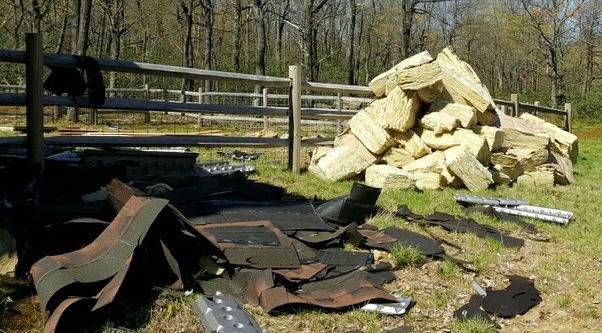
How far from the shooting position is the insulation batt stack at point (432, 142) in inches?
319

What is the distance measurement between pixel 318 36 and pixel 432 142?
43131 millimetres

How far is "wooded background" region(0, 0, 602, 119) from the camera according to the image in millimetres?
27594

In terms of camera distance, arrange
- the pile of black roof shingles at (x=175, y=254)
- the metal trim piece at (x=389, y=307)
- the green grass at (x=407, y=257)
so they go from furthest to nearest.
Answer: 1. the green grass at (x=407, y=257)
2. the metal trim piece at (x=389, y=307)
3. the pile of black roof shingles at (x=175, y=254)

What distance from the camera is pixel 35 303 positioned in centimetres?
320

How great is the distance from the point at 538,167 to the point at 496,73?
5690 centimetres

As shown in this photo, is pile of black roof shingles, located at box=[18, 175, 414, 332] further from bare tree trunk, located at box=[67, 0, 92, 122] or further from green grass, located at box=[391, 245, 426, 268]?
bare tree trunk, located at box=[67, 0, 92, 122]

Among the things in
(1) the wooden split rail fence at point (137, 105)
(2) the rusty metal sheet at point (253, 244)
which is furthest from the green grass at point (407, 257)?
(1) the wooden split rail fence at point (137, 105)

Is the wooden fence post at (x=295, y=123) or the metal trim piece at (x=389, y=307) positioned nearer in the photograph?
the metal trim piece at (x=389, y=307)

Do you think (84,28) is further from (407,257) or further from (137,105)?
(407,257)

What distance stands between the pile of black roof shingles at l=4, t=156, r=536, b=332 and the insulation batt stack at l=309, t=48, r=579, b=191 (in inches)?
133

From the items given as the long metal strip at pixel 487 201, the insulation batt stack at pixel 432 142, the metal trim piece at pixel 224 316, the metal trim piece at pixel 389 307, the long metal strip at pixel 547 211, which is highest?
the insulation batt stack at pixel 432 142

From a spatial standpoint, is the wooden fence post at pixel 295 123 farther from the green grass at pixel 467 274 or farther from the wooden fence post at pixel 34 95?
the wooden fence post at pixel 34 95

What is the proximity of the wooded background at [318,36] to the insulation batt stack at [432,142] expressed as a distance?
13423 millimetres

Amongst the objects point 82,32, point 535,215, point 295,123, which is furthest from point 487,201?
point 82,32
